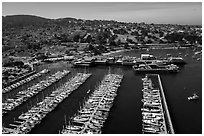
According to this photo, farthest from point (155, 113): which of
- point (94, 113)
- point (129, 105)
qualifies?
point (94, 113)

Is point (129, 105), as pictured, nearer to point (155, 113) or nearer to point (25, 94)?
point (155, 113)

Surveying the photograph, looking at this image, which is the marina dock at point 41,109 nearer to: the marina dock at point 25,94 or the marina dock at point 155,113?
the marina dock at point 25,94

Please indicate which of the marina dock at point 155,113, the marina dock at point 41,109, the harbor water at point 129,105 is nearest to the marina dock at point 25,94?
the harbor water at point 129,105

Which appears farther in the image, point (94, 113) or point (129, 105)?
point (129, 105)

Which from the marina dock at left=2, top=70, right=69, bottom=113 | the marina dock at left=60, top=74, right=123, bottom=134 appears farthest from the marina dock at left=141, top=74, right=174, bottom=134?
the marina dock at left=2, top=70, right=69, bottom=113

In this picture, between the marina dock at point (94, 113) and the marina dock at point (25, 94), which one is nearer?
the marina dock at point (94, 113)

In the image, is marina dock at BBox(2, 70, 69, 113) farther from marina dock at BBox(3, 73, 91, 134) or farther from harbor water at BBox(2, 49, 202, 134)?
marina dock at BBox(3, 73, 91, 134)

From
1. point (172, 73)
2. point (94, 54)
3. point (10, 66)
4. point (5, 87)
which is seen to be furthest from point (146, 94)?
point (94, 54)

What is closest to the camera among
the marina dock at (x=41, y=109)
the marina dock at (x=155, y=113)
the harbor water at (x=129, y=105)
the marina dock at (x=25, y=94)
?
the marina dock at (x=155, y=113)
